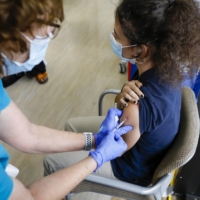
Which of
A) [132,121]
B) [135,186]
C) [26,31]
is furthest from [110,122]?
[26,31]

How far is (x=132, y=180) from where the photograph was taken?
4.13 feet

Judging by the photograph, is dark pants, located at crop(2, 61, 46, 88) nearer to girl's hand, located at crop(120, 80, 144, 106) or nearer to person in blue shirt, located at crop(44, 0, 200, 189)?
person in blue shirt, located at crop(44, 0, 200, 189)

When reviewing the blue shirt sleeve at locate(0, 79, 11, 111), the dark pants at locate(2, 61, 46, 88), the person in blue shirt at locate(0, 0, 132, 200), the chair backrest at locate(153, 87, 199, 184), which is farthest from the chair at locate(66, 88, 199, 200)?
the dark pants at locate(2, 61, 46, 88)

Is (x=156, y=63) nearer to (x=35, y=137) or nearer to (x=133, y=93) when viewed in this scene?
(x=133, y=93)

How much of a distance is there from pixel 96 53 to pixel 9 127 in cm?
201

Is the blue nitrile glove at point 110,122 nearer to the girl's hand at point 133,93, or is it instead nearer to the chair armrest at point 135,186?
the girl's hand at point 133,93

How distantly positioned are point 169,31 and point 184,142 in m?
0.43

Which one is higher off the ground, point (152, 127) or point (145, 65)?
point (145, 65)

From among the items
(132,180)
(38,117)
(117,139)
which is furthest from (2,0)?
(38,117)

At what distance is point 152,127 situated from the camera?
1.05 meters

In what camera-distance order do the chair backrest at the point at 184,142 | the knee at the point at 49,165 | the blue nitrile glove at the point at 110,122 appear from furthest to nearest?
the knee at the point at 49,165
the blue nitrile glove at the point at 110,122
the chair backrest at the point at 184,142

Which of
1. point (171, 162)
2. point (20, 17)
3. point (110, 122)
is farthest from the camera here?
point (110, 122)

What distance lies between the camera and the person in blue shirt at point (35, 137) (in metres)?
0.69

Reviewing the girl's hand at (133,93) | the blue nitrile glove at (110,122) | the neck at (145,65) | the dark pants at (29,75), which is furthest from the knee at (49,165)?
the dark pants at (29,75)
